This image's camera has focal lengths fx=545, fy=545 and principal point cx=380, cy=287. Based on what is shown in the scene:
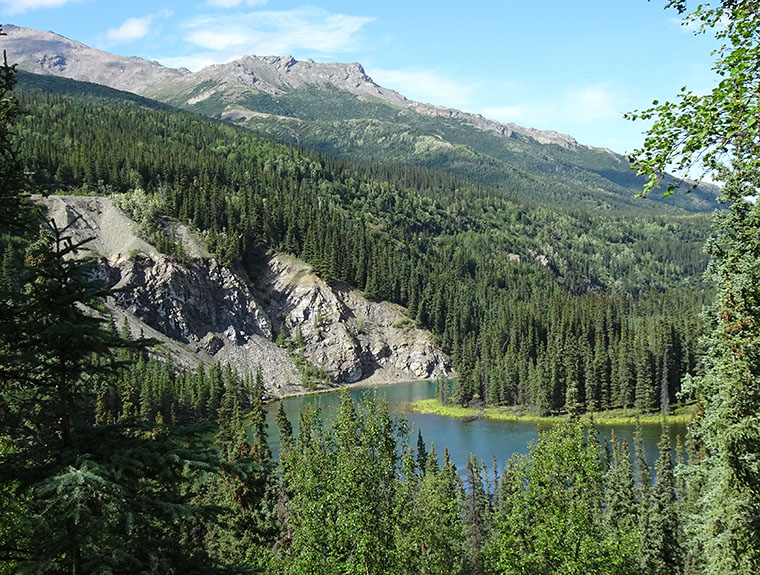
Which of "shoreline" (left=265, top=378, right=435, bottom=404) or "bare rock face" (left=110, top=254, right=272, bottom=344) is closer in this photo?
"shoreline" (left=265, top=378, right=435, bottom=404)

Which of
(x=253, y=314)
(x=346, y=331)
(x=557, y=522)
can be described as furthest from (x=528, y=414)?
(x=557, y=522)

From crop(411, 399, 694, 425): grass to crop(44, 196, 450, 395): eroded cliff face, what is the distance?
39410 millimetres

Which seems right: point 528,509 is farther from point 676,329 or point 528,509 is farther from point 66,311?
point 676,329

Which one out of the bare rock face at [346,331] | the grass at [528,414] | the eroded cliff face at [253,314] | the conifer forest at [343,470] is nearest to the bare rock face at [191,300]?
the eroded cliff face at [253,314]

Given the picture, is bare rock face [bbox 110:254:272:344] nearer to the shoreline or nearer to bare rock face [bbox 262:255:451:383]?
bare rock face [bbox 262:255:451:383]

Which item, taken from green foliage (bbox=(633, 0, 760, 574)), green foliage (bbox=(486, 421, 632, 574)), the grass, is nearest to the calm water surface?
the grass

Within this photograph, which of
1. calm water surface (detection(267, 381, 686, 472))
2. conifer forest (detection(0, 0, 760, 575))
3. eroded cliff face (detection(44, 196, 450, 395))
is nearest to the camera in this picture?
conifer forest (detection(0, 0, 760, 575))

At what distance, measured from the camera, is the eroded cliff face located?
14575 cm

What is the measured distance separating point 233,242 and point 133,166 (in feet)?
153

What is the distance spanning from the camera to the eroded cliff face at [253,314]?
146 meters

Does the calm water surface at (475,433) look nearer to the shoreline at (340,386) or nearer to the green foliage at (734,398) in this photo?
the shoreline at (340,386)

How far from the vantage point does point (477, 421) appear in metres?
114

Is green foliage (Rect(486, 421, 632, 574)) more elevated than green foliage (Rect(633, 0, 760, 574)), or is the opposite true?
green foliage (Rect(633, 0, 760, 574))

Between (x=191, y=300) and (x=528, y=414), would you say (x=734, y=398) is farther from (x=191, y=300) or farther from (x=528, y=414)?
(x=191, y=300)
